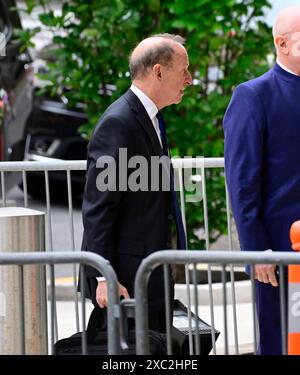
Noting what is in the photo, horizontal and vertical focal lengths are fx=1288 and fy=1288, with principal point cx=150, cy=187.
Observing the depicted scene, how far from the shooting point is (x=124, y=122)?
5246mm

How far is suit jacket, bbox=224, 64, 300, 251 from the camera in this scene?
511 centimetres

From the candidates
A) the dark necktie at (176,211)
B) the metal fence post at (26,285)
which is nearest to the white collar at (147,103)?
the dark necktie at (176,211)

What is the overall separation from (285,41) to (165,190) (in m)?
0.79

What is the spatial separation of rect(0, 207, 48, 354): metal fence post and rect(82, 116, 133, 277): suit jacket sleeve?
444 mm

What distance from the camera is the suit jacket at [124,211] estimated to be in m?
5.15

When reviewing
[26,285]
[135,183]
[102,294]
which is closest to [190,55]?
[26,285]

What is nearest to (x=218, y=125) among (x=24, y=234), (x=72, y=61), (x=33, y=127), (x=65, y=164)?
(x=72, y=61)

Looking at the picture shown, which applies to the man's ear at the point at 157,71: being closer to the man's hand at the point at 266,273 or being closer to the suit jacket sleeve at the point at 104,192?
the suit jacket sleeve at the point at 104,192

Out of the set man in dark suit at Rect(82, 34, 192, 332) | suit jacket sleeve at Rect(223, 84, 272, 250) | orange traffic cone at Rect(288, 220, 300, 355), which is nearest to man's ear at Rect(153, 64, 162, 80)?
man in dark suit at Rect(82, 34, 192, 332)

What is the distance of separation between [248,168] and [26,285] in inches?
44.7

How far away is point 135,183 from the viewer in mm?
5199

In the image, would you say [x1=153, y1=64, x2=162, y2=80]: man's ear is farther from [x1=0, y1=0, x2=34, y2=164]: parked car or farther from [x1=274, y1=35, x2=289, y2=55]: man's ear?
[x1=0, y1=0, x2=34, y2=164]: parked car

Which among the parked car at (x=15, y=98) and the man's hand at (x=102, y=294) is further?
the parked car at (x=15, y=98)

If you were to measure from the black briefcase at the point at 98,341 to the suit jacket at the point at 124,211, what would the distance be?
15 cm
